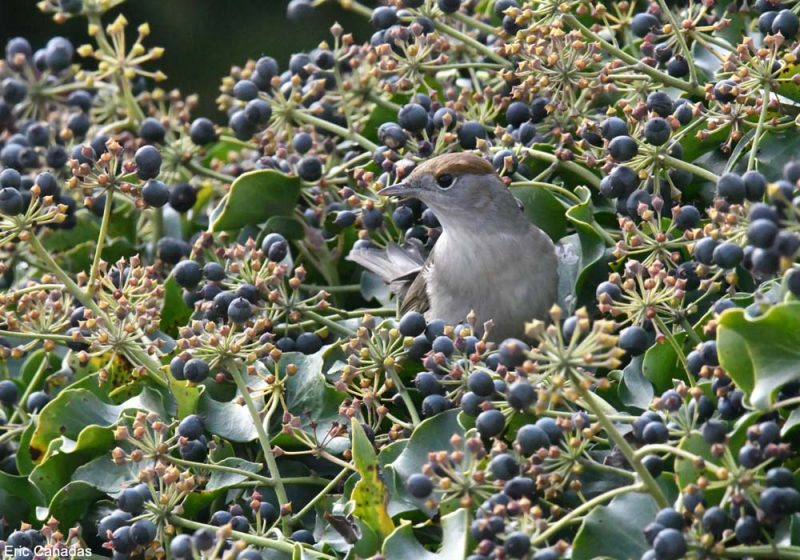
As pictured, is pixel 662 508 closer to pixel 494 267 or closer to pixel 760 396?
pixel 760 396

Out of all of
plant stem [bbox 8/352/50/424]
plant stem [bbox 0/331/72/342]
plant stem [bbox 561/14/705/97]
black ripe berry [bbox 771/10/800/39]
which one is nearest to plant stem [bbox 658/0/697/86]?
plant stem [bbox 561/14/705/97]

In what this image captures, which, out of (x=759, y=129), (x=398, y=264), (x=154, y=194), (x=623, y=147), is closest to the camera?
(x=759, y=129)

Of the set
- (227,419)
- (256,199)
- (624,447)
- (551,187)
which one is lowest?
(227,419)

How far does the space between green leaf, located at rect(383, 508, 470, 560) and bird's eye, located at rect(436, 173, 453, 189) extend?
1.09 m

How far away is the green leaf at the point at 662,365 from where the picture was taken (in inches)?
68.9

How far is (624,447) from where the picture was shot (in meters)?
1.39

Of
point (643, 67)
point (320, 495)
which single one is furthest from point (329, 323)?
point (643, 67)

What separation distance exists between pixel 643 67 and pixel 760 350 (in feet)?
2.52

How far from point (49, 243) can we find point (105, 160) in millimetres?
875

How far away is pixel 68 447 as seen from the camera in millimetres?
1980

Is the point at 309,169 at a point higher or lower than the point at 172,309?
higher

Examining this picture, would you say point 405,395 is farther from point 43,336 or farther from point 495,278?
point 495,278

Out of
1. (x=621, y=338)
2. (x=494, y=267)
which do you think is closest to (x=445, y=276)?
(x=494, y=267)

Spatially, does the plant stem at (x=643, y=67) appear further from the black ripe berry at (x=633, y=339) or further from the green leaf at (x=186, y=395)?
the green leaf at (x=186, y=395)
